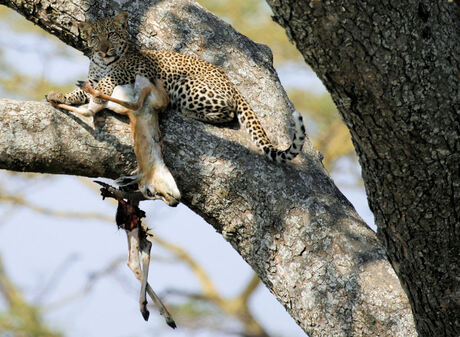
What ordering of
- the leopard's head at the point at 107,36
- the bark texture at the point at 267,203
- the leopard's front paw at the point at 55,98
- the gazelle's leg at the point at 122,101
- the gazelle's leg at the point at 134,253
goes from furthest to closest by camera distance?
the leopard's head at the point at 107,36
the gazelle's leg at the point at 134,253
the leopard's front paw at the point at 55,98
the gazelle's leg at the point at 122,101
the bark texture at the point at 267,203

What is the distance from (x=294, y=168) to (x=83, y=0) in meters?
1.99

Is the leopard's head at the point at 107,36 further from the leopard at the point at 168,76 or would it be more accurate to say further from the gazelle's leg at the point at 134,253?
the gazelle's leg at the point at 134,253

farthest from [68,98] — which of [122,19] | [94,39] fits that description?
[94,39]

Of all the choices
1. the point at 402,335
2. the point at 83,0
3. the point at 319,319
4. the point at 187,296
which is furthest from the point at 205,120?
the point at 187,296

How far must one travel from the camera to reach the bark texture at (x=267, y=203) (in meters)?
4.12

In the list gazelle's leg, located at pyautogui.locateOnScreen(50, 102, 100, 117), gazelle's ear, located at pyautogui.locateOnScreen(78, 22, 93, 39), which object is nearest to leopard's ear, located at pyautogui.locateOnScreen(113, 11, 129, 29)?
gazelle's ear, located at pyautogui.locateOnScreen(78, 22, 93, 39)

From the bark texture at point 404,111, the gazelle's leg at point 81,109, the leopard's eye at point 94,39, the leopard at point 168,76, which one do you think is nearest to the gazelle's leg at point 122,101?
the gazelle's leg at point 81,109

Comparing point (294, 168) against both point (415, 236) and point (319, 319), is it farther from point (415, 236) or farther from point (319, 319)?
point (415, 236)

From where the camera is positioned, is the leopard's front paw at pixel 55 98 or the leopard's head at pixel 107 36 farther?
the leopard's head at pixel 107 36

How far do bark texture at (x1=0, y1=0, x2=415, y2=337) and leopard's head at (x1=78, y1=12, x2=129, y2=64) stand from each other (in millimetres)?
981

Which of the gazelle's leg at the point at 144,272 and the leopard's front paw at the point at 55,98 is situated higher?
the leopard's front paw at the point at 55,98

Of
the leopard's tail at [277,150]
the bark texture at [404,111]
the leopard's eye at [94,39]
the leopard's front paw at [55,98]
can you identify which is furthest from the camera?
the leopard's eye at [94,39]

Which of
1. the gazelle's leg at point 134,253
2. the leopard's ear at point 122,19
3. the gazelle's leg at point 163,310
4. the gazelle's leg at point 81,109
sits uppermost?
the leopard's ear at point 122,19

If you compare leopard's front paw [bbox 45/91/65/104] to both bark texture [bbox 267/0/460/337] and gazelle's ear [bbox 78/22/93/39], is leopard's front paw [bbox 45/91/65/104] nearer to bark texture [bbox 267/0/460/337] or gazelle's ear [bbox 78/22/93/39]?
gazelle's ear [bbox 78/22/93/39]
